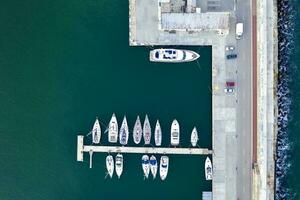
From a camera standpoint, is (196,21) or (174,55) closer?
(196,21)

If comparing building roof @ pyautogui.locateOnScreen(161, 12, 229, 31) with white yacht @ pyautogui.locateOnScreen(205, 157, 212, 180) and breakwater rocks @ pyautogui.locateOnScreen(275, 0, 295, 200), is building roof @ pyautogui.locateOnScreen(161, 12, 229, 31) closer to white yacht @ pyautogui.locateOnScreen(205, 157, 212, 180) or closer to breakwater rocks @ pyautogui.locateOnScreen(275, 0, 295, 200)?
breakwater rocks @ pyautogui.locateOnScreen(275, 0, 295, 200)

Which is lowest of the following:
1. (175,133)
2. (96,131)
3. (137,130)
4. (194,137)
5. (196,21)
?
(194,137)

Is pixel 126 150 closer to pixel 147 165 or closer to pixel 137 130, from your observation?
pixel 137 130

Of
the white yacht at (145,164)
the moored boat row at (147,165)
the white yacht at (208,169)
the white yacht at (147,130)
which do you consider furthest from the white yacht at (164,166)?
the white yacht at (208,169)

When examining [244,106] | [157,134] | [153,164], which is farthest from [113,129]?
[244,106]

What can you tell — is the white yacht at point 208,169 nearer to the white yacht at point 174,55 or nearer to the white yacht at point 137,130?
the white yacht at point 137,130

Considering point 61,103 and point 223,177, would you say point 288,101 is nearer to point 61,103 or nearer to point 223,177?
point 223,177
